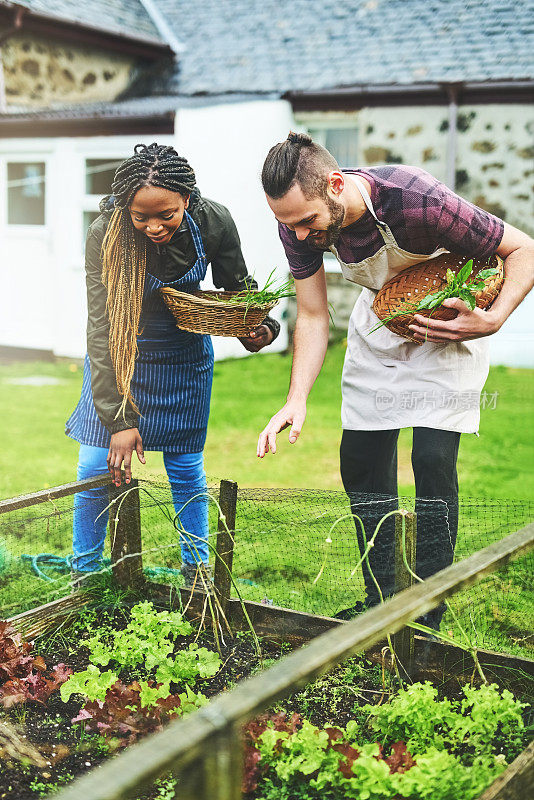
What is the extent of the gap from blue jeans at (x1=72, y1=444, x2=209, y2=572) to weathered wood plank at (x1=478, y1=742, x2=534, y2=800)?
1455 millimetres

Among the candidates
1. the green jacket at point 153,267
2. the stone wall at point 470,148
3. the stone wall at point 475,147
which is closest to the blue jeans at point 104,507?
the green jacket at point 153,267

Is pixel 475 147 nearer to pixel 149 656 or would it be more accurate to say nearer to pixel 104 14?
pixel 104 14

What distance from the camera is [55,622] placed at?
315 centimetres

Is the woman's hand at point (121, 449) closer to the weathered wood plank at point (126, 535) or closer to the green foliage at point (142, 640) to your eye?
the weathered wood plank at point (126, 535)

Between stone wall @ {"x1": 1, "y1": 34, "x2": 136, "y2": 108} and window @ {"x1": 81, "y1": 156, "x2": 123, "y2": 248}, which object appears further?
window @ {"x1": 81, "y1": 156, "x2": 123, "y2": 248}

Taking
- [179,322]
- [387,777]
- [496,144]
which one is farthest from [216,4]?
[387,777]

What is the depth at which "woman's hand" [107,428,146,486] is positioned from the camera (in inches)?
126

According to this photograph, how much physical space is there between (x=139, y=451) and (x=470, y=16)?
7.78m

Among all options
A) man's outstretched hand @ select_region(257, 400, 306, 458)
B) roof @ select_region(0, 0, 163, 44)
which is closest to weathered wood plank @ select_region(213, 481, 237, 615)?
man's outstretched hand @ select_region(257, 400, 306, 458)

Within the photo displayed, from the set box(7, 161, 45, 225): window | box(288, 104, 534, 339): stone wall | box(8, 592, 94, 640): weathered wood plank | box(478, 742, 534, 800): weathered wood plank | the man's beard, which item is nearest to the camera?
box(478, 742, 534, 800): weathered wood plank

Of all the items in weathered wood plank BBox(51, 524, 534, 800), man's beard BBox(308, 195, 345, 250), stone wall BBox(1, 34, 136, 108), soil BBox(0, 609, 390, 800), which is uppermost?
stone wall BBox(1, 34, 136, 108)

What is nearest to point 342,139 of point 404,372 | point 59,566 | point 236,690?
point 59,566

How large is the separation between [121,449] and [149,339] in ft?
1.28

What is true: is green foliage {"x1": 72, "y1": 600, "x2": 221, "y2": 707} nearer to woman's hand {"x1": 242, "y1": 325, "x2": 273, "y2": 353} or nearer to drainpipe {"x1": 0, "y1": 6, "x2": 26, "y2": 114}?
woman's hand {"x1": 242, "y1": 325, "x2": 273, "y2": 353}
